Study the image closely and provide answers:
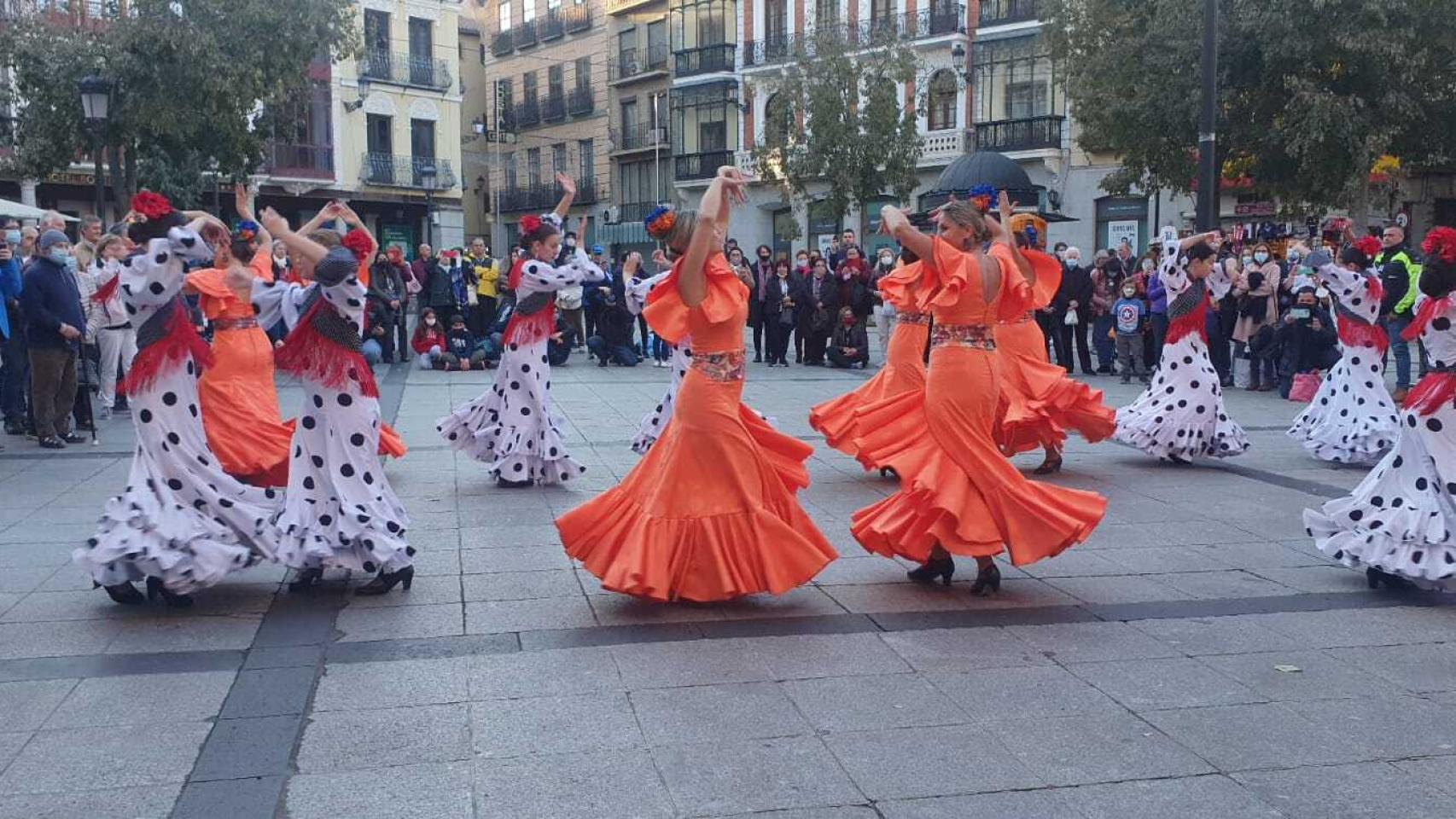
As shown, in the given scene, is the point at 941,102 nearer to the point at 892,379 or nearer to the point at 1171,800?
the point at 892,379

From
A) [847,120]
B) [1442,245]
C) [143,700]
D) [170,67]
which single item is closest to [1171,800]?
[143,700]

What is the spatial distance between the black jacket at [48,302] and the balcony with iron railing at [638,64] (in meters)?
37.8

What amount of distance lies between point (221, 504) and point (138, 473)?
1.30 ft

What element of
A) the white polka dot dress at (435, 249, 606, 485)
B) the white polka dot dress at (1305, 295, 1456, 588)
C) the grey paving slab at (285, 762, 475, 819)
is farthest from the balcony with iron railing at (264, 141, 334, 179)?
the grey paving slab at (285, 762, 475, 819)

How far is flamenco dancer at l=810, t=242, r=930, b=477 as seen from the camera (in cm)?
950

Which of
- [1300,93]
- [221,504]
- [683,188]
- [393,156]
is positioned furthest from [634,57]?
[221,504]

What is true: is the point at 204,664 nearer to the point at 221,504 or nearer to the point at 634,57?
the point at 221,504

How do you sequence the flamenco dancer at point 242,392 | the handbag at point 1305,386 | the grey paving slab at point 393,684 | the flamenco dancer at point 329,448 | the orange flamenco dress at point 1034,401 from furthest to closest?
the handbag at point 1305,386 < the orange flamenco dress at point 1034,401 < the flamenco dancer at point 242,392 < the flamenco dancer at point 329,448 < the grey paving slab at point 393,684

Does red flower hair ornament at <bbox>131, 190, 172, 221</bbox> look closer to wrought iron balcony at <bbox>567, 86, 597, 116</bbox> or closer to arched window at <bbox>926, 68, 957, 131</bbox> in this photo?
arched window at <bbox>926, 68, 957, 131</bbox>

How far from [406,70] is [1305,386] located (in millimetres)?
35771

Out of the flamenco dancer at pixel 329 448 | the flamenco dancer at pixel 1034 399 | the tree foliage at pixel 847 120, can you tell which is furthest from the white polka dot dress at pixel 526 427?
the tree foliage at pixel 847 120

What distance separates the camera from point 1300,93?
67.1 feet

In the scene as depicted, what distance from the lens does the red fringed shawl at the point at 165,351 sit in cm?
618

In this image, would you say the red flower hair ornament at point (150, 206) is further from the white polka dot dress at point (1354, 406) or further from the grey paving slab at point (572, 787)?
the white polka dot dress at point (1354, 406)
